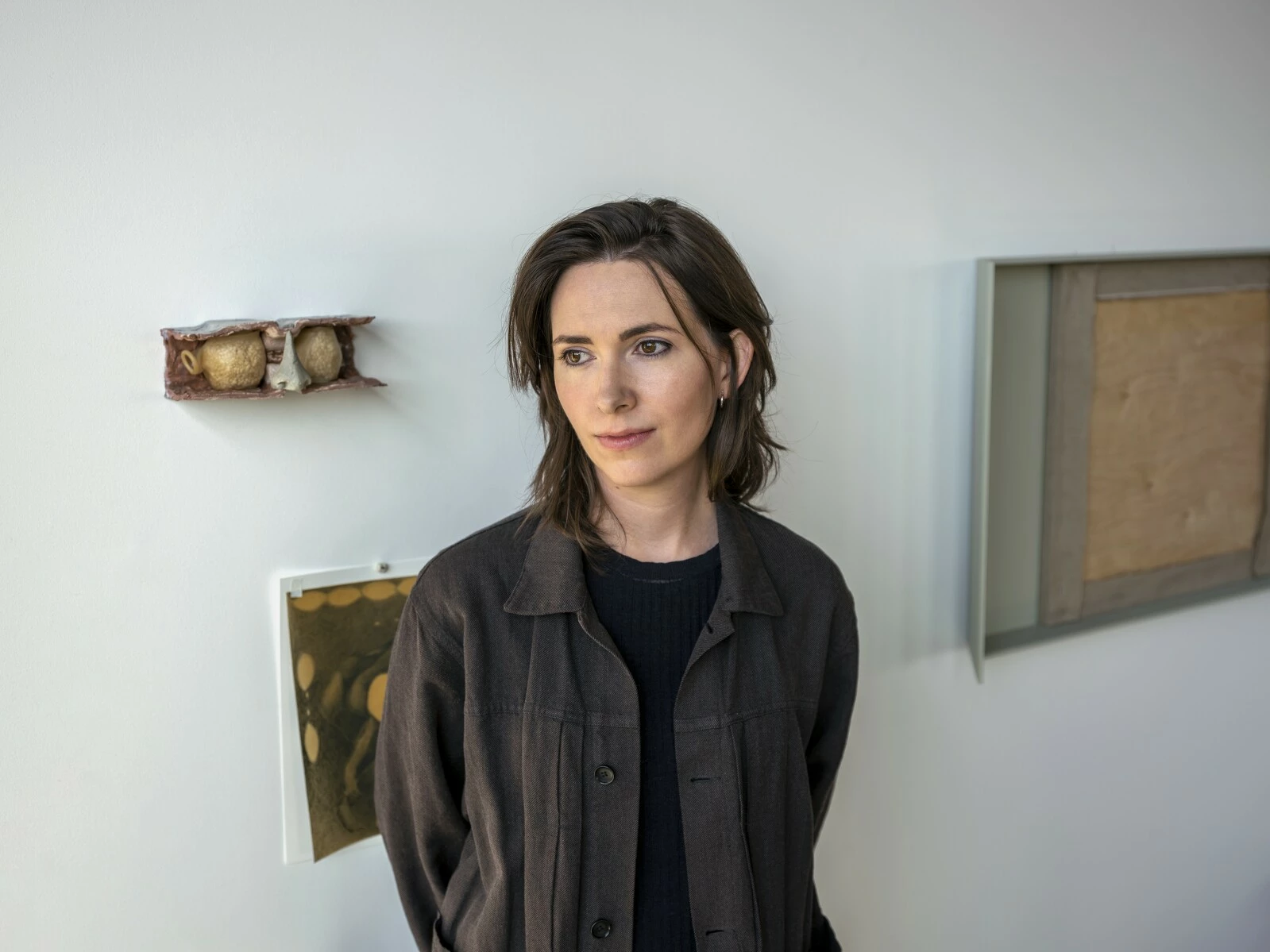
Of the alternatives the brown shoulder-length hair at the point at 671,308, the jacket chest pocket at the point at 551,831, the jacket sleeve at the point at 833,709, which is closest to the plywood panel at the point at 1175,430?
the jacket sleeve at the point at 833,709

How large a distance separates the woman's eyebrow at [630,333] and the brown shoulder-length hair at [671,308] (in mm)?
22

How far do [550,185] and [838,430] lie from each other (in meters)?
0.73

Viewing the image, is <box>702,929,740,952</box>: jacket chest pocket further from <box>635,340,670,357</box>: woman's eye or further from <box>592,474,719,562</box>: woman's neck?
<box>635,340,670,357</box>: woman's eye

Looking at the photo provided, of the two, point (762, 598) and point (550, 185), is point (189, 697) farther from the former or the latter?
point (550, 185)

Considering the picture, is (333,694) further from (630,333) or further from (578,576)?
(630,333)

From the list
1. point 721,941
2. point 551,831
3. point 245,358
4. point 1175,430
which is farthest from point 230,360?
point 1175,430

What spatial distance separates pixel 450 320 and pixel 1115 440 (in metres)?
1.50

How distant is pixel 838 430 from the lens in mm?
2021

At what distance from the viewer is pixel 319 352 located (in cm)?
145

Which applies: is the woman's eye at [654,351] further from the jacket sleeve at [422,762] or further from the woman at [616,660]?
the jacket sleeve at [422,762]

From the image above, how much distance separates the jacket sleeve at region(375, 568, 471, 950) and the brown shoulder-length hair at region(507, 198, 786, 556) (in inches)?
8.4

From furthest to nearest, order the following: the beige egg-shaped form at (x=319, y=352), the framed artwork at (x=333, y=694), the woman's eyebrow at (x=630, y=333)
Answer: the framed artwork at (x=333, y=694)
the beige egg-shaped form at (x=319, y=352)
the woman's eyebrow at (x=630, y=333)

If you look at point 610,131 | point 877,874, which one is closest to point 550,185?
point 610,131

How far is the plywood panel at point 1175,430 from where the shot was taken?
2.29m
